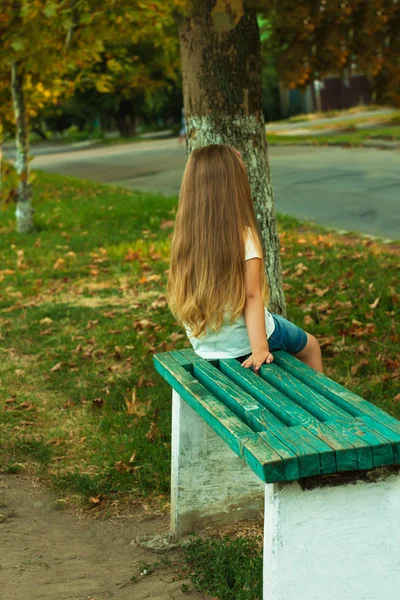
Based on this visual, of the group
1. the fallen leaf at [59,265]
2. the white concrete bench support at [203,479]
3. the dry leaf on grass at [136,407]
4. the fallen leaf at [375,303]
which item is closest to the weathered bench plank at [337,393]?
the white concrete bench support at [203,479]

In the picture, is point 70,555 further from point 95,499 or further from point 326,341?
point 326,341

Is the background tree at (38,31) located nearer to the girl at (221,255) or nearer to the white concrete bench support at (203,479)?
the girl at (221,255)

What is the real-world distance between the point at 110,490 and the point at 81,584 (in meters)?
0.91

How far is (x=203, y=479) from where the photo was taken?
3.65 m

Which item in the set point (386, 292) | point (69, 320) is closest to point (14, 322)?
point (69, 320)

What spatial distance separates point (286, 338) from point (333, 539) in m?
1.30

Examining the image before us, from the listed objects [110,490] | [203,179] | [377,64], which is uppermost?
[377,64]

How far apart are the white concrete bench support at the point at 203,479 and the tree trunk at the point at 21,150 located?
8495mm

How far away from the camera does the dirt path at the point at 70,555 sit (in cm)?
323

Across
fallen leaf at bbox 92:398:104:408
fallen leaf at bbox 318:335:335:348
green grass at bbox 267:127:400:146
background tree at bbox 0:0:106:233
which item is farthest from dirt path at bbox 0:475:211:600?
green grass at bbox 267:127:400:146

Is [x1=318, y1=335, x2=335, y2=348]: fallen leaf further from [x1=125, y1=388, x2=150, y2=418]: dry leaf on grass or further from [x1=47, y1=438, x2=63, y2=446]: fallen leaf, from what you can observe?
[x1=47, y1=438, x2=63, y2=446]: fallen leaf

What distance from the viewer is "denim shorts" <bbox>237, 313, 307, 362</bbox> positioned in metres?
3.74

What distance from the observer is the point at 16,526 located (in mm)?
3893

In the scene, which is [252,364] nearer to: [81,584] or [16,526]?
[81,584]
